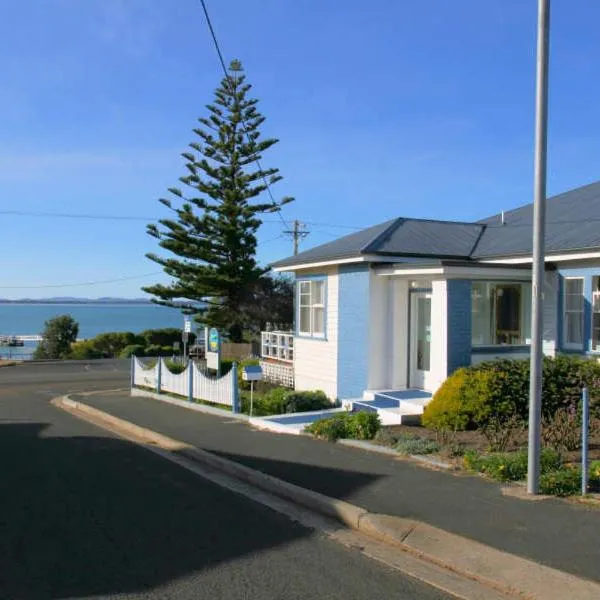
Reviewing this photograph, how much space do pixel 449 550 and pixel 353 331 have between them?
31.8 feet

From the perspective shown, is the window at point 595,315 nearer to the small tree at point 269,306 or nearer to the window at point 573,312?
the window at point 573,312

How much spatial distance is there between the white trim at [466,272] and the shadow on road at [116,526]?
535 centimetres

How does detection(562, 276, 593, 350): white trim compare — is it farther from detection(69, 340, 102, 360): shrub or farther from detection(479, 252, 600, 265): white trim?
detection(69, 340, 102, 360): shrub

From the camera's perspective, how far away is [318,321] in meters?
17.2

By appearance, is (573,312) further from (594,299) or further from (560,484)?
(560,484)

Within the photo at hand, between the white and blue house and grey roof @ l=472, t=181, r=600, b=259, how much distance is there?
47 millimetres

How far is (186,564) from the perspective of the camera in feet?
18.0

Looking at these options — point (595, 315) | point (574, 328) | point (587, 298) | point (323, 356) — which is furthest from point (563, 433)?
point (323, 356)

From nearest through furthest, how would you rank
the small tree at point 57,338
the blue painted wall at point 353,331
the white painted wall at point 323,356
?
the blue painted wall at point 353,331
the white painted wall at point 323,356
the small tree at point 57,338

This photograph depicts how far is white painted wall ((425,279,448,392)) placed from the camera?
1293 centimetres

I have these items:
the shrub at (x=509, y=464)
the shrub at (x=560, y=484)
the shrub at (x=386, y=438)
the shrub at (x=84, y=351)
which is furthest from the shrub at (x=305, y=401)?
the shrub at (x=84, y=351)

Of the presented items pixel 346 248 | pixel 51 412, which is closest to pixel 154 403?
pixel 51 412

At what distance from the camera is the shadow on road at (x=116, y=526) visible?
17.1ft

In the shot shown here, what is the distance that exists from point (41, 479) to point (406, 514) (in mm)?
4720
